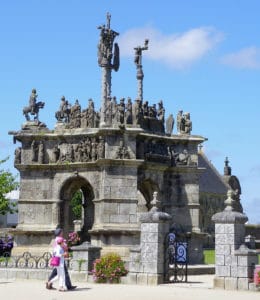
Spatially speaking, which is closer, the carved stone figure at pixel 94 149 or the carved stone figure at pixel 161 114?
the carved stone figure at pixel 94 149

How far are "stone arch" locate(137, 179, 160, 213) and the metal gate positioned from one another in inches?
288

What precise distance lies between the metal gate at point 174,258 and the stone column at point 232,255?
172 centimetres

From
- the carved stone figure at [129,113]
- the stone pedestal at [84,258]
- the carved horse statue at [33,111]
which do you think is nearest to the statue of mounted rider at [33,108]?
the carved horse statue at [33,111]

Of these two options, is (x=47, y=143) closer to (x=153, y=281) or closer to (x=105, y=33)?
(x=105, y=33)

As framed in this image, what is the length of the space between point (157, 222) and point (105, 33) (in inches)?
466

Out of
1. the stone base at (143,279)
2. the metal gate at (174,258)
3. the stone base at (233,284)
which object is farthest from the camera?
the metal gate at (174,258)

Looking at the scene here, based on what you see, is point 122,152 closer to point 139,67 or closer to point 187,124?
point 187,124

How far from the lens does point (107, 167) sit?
2728cm

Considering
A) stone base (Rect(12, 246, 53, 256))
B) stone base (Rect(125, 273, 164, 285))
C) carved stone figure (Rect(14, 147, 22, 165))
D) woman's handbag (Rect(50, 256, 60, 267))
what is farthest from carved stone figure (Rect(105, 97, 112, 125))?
woman's handbag (Rect(50, 256, 60, 267))

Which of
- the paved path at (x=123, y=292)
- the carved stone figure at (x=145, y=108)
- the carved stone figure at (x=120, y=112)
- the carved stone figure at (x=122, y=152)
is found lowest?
the paved path at (x=123, y=292)

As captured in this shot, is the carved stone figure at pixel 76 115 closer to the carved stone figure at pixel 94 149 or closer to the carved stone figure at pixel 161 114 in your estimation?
the carved stone figure at pixel 94 149

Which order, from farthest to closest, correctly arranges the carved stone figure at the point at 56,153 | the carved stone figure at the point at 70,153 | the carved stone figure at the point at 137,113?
the carved stone figure at the point at 56,153
the carved stone figure at the point at 70,153
the carved stone figure at the point at 137,113

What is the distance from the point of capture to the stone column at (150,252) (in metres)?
19.8

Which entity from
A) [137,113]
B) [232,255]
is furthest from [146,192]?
[232,255]
